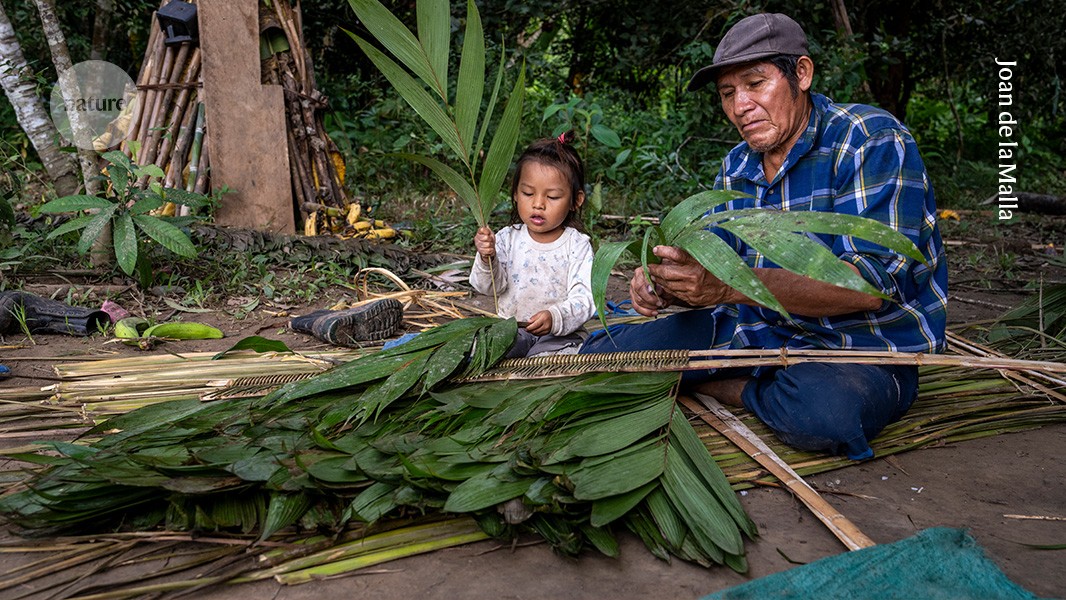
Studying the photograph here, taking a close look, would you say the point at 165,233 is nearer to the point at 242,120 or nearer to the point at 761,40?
the point at 242,120

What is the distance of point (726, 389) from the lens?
220 cm

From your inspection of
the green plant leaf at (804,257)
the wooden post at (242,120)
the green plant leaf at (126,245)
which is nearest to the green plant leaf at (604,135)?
the wooden post at (242,120)

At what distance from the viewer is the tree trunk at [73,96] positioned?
365 cm

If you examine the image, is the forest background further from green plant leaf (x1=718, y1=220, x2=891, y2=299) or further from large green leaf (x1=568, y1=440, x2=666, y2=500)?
green plant leaf (x1=718, y1=220, x2=891, y2=299)

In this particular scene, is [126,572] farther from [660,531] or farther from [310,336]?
[310,336]

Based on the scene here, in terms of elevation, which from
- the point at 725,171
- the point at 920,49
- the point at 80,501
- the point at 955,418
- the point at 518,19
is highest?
the point at 518,19

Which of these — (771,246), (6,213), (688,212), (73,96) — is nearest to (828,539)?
(771,246)

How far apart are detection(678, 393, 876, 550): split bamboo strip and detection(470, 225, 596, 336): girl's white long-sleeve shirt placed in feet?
2.12

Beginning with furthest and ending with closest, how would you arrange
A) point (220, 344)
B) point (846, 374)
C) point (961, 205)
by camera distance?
point (961, 205) < point (220, 344) < point (846, 374)

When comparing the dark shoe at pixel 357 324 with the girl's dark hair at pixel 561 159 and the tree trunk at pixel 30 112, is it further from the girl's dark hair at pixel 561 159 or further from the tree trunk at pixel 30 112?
the tree trunk at pixel 30 112

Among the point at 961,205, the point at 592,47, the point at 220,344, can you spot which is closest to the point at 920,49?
the point at 961,205

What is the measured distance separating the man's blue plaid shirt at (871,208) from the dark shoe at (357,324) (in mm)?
1368

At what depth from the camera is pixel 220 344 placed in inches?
117

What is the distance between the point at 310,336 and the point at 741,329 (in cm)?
168
